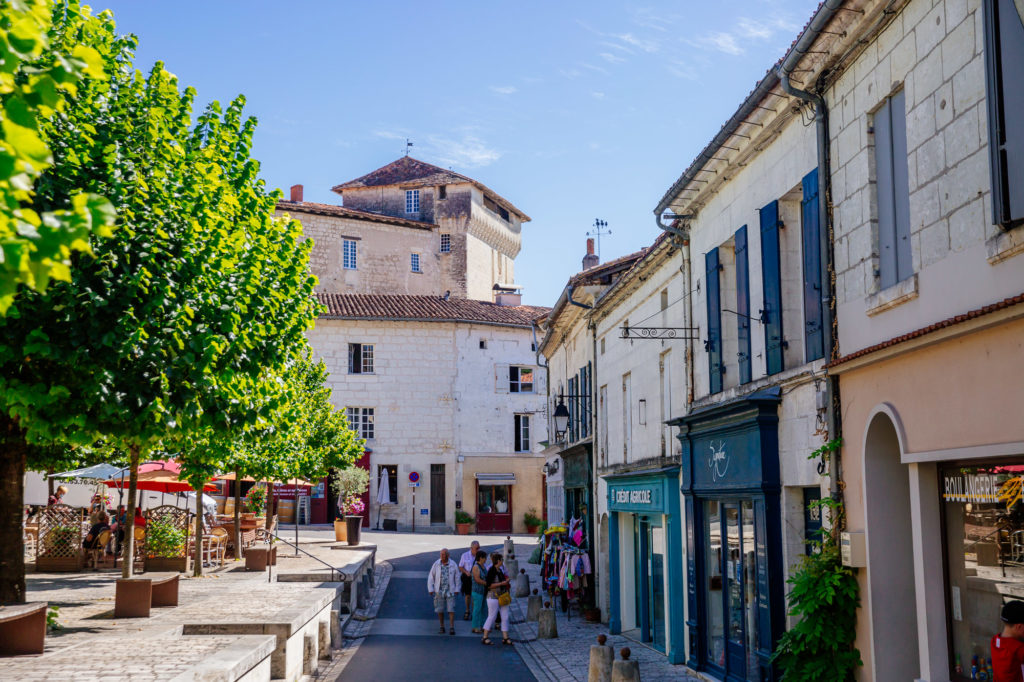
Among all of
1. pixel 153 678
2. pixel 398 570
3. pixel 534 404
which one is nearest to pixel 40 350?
pixel 153 678

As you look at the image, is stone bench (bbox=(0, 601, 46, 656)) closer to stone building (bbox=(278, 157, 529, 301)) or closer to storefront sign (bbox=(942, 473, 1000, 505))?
storefront sign (bbox=(942, 473, 1000, 505))

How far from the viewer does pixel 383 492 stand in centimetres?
4628

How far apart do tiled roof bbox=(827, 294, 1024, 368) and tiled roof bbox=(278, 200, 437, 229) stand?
46.0 m

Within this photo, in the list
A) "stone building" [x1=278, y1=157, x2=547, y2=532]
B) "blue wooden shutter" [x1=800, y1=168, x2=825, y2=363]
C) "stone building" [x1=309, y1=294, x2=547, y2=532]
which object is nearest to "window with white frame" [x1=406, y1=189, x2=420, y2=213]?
"stone building" [x1=278, y1=157, x2=547, y2=532]

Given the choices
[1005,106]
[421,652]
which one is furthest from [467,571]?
[1005,106]

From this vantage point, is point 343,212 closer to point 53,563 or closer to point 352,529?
point 352,529

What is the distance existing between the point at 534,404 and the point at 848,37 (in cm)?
4294

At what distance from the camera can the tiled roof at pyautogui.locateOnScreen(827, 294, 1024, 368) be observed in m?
6.73

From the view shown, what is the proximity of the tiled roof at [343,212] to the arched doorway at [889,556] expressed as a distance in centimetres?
4610

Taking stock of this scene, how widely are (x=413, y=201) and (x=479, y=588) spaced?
138ft

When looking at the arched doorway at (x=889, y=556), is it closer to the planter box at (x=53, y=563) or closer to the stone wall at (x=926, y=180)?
the stone wall at (x=926, y=180)

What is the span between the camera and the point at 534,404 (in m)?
52.0

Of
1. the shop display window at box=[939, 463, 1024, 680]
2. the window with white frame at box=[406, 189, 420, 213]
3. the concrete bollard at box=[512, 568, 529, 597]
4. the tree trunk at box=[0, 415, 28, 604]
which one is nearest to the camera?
the shop display window at box=[939, 463, 1024, 680]

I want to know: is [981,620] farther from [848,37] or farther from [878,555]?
[848,37]
